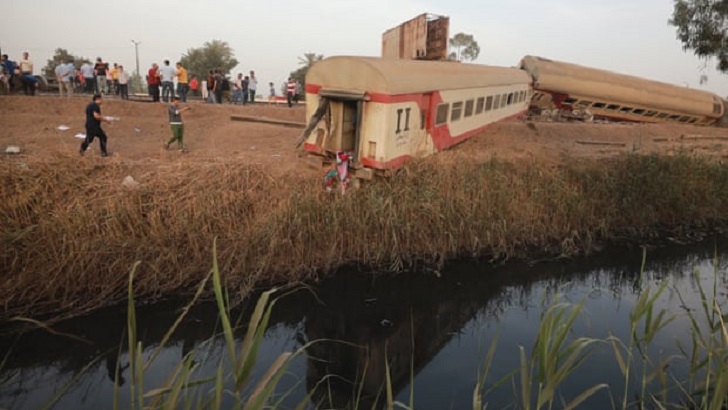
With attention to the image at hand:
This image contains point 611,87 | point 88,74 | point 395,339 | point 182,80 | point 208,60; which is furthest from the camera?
point 208,60

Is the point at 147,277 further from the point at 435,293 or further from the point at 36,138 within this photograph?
the point at 36,138

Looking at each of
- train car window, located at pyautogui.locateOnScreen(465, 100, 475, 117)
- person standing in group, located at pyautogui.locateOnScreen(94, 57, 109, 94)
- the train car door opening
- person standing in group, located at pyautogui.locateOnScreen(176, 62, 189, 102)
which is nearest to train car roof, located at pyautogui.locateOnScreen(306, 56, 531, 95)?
the train car door opening

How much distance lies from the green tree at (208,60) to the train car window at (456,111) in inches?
1313

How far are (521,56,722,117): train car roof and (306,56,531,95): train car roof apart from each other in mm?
8126

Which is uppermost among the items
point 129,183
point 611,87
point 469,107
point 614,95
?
point 611,87

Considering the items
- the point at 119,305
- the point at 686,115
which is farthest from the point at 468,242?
the point at 686,115

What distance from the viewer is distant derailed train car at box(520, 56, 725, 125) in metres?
17.2

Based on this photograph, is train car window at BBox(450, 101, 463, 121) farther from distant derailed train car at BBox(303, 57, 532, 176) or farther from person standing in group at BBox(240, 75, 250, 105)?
person standing in group at BBox(240, 75, 250, 105)

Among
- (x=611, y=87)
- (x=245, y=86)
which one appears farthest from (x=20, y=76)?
(x=611, y=87)

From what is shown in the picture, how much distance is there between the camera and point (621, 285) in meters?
8.21

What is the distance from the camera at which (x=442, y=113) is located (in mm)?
9805

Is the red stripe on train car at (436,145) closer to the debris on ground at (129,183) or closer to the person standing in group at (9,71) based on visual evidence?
the debris on ground at (129,183)

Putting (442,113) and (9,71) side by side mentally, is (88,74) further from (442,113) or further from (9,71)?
(442,113)

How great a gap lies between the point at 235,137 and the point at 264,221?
6.25 meters
